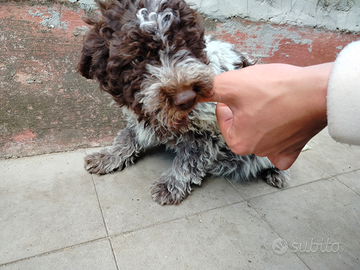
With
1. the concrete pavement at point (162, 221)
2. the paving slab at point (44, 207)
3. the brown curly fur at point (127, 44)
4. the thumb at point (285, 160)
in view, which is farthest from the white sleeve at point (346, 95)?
the paving slab at point (44, 207)

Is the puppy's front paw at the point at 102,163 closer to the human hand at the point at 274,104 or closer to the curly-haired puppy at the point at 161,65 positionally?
the curly-haired puppy at the point at 161,65

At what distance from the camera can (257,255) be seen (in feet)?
5.80

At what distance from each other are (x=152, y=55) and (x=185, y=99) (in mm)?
418

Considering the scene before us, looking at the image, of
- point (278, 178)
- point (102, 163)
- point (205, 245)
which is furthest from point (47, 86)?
point (278, 178)

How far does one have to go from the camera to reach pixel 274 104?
42.8 inches

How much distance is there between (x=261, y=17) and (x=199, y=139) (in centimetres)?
234

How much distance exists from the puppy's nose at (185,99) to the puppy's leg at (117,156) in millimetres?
1330

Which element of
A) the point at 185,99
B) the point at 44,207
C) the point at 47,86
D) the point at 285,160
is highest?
the point at 185,99

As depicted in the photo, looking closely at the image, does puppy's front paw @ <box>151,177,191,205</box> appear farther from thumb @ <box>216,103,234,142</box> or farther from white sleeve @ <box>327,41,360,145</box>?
white sleeve @ <box>327,41,360,145</box>

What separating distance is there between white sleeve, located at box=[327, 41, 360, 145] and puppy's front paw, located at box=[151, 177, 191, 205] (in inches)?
61.6

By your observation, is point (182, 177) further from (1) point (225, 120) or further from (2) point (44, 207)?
(2) point (44, 207)

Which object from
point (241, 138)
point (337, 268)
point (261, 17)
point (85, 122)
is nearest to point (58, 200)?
point (85, 122)

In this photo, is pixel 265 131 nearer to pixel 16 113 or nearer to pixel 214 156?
pixel 214 156

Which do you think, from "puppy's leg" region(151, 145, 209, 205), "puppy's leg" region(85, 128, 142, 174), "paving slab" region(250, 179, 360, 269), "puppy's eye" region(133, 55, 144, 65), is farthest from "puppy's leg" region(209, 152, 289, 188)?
"puppy's eye" region(133, 55, 144, 65)
